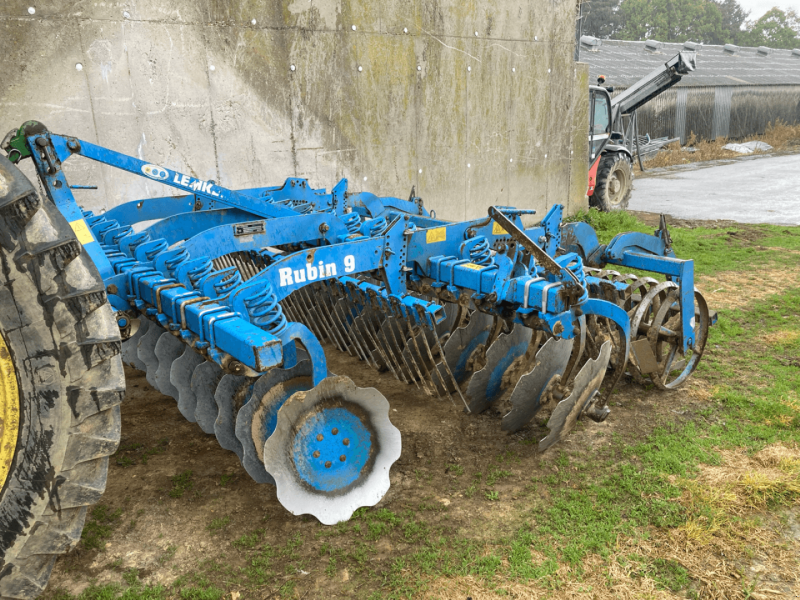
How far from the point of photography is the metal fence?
1912 cm

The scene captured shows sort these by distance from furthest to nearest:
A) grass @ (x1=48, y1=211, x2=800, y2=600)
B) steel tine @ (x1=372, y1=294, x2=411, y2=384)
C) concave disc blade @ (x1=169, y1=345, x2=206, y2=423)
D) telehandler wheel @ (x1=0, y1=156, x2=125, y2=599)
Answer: steel tine @ (x1=372, y1=294, x2=411, y2=384) → concave disc blade @ (x1=169, y1=345, x2=206, y2=423) → grass @ (x1=48, y1=211, x2=800, y2=600) → telehandler wheel @ (x1=0, y1=156, x2=125, y2=599)

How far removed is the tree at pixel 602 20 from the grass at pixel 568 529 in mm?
39565

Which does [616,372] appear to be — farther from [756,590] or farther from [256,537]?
[256,537]

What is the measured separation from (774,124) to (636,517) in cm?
2572

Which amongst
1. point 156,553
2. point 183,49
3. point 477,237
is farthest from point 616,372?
point 183,49

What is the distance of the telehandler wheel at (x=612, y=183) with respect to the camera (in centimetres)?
983

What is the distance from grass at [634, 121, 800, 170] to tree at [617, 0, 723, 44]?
17700 millimetres

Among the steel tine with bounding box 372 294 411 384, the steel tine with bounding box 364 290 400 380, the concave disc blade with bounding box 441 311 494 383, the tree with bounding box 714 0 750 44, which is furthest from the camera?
the tree with bounding box 714 0 750 44

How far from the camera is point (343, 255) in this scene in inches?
115

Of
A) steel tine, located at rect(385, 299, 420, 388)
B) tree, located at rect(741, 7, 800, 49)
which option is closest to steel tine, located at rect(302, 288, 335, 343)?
steel tine, located at rect(385, 299, 420, 388)

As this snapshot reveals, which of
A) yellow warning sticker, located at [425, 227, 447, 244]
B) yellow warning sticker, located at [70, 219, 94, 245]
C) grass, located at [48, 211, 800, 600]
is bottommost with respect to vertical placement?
grass, located at [48, 211, 800, 600]

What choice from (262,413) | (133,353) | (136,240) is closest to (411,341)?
(262,413)

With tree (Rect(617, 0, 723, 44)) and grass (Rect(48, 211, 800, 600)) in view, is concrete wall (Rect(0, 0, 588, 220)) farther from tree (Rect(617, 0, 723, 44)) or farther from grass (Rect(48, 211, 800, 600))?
tree (Rect(617, 0, 723, 44))

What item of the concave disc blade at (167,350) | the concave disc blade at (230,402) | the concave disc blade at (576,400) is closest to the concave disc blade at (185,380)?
the concave disc blade at (167,350)
